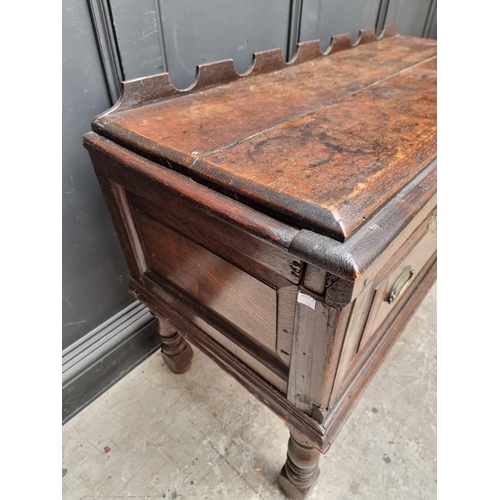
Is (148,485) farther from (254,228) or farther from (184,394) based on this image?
(254,228)

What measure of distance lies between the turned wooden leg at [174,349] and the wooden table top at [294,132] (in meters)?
0.57

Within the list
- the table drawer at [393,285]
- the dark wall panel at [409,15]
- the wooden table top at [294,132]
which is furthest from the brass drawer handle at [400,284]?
the dark wall panel at [409,15]


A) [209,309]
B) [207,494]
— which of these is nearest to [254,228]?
[209,309]

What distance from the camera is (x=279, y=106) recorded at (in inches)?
29.0

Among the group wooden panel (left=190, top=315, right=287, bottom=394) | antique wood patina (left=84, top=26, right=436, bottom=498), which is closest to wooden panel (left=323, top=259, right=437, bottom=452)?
antique wood patina (left=84, top=26, right=436, bottom=498)

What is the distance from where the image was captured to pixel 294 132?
0.63 metres

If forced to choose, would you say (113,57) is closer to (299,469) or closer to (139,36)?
(139,36)

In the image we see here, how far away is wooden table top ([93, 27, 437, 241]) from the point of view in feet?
1.57

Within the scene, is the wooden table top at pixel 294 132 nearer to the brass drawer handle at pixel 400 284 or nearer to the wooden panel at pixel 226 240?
the wooden panel at pixel 226 240

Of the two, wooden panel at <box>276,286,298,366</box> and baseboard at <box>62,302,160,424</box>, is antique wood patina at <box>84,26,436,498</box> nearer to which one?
wooden panel at <box>276,286,298,366</box>

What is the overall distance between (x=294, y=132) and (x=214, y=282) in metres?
0.30

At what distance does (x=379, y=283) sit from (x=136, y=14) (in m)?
0.71

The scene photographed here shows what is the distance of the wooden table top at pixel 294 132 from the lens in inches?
18.8

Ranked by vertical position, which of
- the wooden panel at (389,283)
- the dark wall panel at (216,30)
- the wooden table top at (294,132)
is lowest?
the wooden panel at (389,283)
